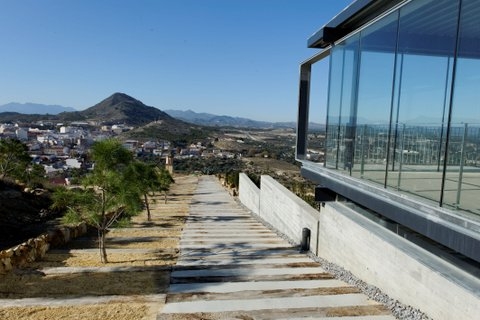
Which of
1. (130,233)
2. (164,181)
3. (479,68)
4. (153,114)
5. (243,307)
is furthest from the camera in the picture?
(153,114)

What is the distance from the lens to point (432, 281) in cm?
511

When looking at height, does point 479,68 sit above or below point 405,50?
below

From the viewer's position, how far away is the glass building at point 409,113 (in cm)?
463

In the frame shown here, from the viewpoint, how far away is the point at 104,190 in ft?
31.9

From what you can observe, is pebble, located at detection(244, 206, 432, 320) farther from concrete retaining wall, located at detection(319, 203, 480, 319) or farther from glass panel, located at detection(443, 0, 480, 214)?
glass panel, located at detection(443, 0, 480, 214)

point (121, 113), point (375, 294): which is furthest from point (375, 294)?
point (121, 113)

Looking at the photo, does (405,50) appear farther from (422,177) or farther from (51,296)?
(51,296)

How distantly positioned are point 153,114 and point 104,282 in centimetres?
18280

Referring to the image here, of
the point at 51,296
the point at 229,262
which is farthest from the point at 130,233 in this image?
the point at 51,296

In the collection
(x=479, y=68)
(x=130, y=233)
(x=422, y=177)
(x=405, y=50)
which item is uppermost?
(x=405, y=50)

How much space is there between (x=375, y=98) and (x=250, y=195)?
14.5 metres

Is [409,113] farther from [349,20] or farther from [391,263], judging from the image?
[349,20]

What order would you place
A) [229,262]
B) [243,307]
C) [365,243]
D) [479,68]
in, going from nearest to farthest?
[479,68] → [243,307] → [365,243] → [229,262]

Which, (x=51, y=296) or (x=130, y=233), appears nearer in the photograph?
(x=51, y=296)
